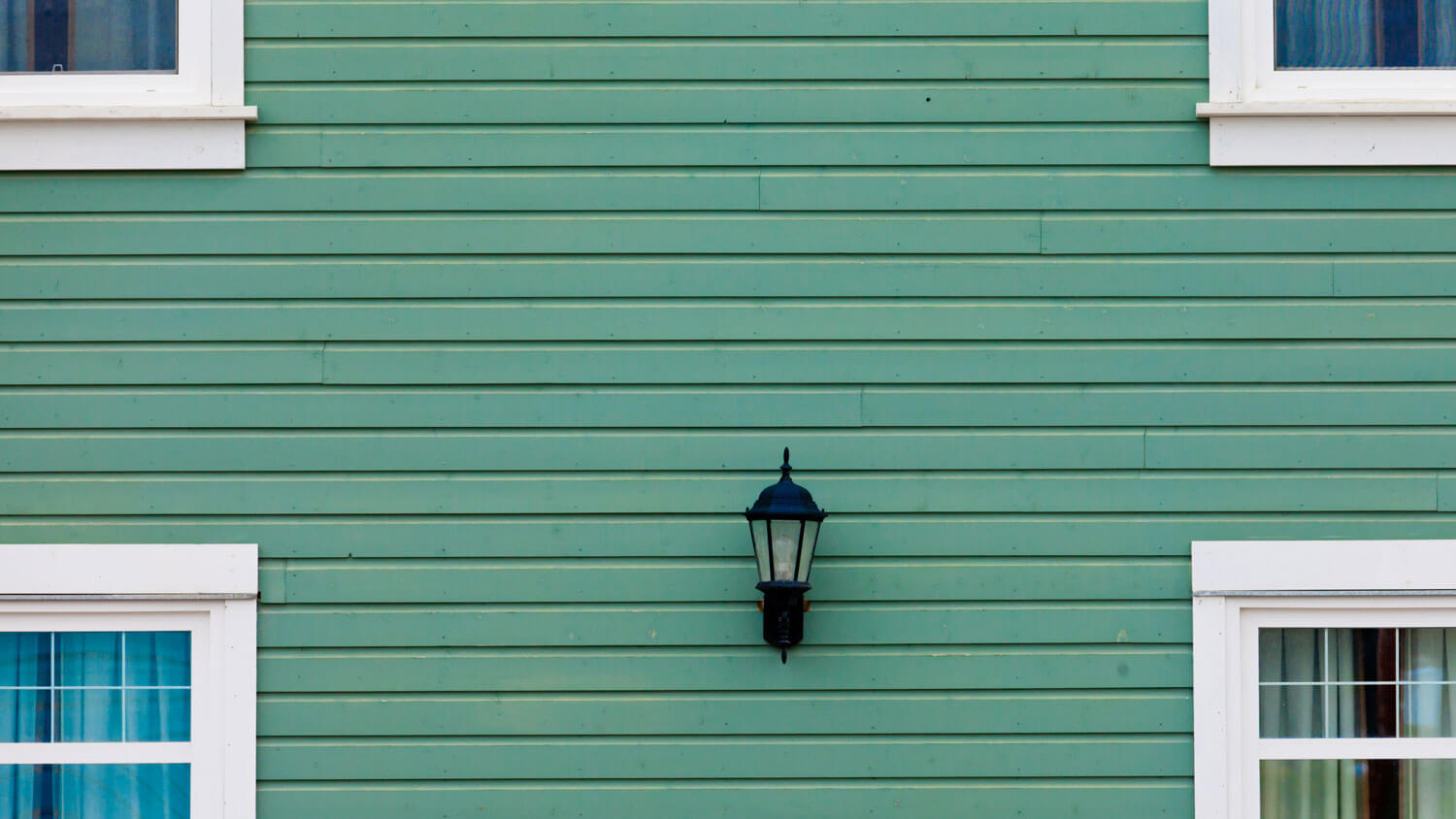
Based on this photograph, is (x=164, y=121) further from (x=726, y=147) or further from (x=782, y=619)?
(x=782, y=619)

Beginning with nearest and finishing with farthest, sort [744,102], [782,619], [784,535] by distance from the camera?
[784,535] < [782,619] < [744,102]

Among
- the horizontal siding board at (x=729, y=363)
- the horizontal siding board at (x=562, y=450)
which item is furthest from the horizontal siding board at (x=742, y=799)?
the horizontal siding board at (x=729, y=363)

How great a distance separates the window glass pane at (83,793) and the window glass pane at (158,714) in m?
0.09

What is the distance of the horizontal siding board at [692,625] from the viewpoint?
309 centimetres

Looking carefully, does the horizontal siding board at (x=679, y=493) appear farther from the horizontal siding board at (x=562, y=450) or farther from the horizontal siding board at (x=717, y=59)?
the horizontal siding board at (x=717, y=59)

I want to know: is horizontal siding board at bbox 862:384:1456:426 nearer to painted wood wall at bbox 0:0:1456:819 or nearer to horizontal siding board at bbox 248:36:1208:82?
painted wood wall at bbox 0:0:1456:819

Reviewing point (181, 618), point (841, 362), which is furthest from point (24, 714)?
point (841, 362)

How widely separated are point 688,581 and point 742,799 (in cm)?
61

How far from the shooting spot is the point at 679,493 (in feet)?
10.2

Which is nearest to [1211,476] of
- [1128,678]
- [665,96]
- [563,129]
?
[1128,678]

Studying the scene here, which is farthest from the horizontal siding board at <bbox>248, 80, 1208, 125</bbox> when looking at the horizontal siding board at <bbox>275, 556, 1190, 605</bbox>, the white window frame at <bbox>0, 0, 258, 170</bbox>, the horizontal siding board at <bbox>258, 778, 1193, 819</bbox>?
the horizontal siding board at <bbox>258, 778, 1193, 819</bbox>

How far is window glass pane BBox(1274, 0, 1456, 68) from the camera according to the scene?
322cm

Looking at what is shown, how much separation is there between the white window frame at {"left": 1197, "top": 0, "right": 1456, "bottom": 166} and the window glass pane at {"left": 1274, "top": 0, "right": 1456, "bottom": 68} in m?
0.13

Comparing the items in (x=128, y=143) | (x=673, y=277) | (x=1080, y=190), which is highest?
(x=128, y=143)
